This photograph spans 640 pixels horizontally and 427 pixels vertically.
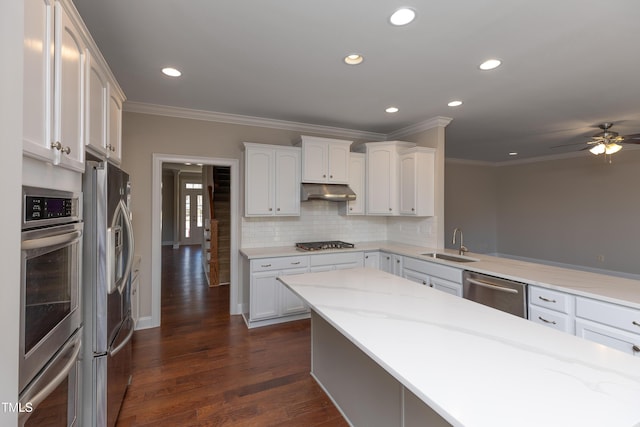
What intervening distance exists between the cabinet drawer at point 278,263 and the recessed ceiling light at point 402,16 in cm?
254

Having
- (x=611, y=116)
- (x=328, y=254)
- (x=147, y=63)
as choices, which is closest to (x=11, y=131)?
(x=147, y=63)

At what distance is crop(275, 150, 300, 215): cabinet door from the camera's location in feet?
12.0

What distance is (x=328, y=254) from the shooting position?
3652 millimetres

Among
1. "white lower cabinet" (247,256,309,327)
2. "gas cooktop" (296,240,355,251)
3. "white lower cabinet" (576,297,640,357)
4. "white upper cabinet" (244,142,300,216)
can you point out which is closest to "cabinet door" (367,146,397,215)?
"gas cooktop" (296,240,355,251)

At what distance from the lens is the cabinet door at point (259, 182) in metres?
3.51

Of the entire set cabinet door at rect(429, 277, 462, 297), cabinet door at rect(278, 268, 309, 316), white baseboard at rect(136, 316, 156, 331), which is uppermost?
cabinet door at rect(429, 277, 462, 297)

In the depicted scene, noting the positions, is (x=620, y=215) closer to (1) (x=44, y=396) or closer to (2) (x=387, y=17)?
(2) (x=387, y=17)

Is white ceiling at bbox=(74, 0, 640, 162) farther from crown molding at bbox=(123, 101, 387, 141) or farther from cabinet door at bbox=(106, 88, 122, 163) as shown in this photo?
cabinet door at bbox=(106, 88, 122, 163)

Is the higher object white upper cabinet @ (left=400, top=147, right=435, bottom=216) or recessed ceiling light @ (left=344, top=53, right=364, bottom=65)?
recessed ceiling light @ (left=344, top=53, right=364, bottom=65)

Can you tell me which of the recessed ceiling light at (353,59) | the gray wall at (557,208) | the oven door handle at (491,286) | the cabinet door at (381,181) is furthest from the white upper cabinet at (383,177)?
the gray wall at (557,208)

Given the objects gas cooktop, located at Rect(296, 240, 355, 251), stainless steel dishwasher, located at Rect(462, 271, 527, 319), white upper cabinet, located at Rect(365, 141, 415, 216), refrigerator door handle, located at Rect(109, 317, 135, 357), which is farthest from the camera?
white upper cabinet, located at Rect(365, 141, 415, 216)

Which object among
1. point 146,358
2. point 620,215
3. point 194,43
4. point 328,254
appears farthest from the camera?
point 620,215

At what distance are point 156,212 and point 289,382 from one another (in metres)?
2.41

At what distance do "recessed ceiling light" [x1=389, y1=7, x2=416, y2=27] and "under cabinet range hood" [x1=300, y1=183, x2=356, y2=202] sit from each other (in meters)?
2.14
